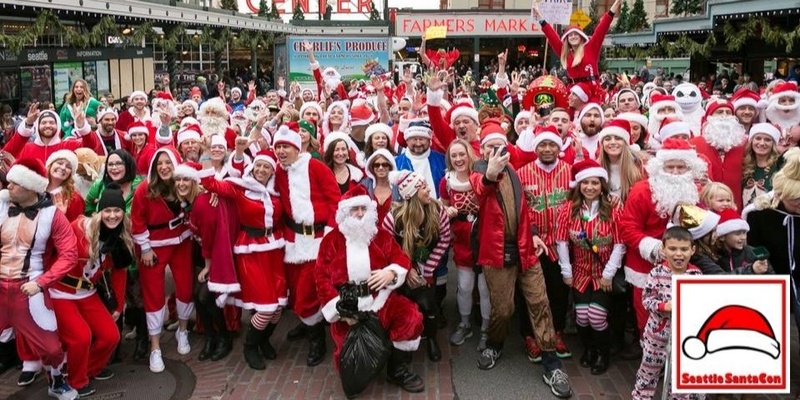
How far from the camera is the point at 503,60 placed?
8.85 m

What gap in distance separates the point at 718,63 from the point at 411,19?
69.9ft

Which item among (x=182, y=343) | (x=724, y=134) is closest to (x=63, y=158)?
(x=182, y=343)

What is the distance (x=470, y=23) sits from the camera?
39594 mm

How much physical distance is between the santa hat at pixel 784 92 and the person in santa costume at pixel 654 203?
2.19 m

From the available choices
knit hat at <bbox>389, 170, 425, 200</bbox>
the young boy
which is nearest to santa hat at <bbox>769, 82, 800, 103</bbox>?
the young boy

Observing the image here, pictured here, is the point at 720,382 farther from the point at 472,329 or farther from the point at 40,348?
the point at 40,348

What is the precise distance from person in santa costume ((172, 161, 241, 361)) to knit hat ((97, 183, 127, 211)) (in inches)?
19.2

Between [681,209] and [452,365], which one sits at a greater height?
[681,209]

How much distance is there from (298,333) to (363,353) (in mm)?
1561

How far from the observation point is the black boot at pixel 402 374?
5.06m

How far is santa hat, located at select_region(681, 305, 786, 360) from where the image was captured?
3.17 m

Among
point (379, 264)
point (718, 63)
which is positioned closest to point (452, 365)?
point (379, 264)

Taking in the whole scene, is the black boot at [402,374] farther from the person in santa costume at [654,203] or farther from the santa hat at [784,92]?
the santa hat at [784,92]

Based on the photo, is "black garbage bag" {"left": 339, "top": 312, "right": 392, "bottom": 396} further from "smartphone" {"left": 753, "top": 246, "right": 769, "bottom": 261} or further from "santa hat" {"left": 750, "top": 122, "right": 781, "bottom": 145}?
"santa hat" {"left": 750, "top": 122, "right": 781, "bottom": 145}
